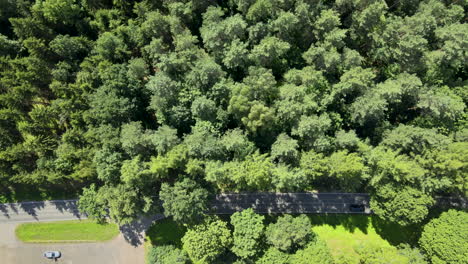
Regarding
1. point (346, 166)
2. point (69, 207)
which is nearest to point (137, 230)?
point (69, 207)

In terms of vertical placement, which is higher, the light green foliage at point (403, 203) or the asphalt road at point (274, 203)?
the light green foliage at point (403, 203)

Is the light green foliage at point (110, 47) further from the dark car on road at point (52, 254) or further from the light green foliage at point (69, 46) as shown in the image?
the dark car on road at point (52, 254)

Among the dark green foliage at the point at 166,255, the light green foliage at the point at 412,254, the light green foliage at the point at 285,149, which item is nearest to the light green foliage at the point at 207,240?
the dark green foliage at the point at 166,255

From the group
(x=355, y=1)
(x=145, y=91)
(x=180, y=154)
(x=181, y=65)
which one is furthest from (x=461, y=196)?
(x=145, y=91)

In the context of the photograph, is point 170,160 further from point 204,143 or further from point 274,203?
point 274,203

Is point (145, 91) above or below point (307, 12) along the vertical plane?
below

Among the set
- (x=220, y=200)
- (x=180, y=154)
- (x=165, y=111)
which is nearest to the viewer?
(x=180, y=154)

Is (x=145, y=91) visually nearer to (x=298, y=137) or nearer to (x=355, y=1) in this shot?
(x=298, y=137)

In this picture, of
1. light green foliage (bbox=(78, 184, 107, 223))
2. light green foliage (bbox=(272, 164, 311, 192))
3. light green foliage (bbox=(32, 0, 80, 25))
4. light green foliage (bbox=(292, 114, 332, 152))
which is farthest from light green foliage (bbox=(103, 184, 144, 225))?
light green foliage (bbox=(32, 0, 80, 25))
